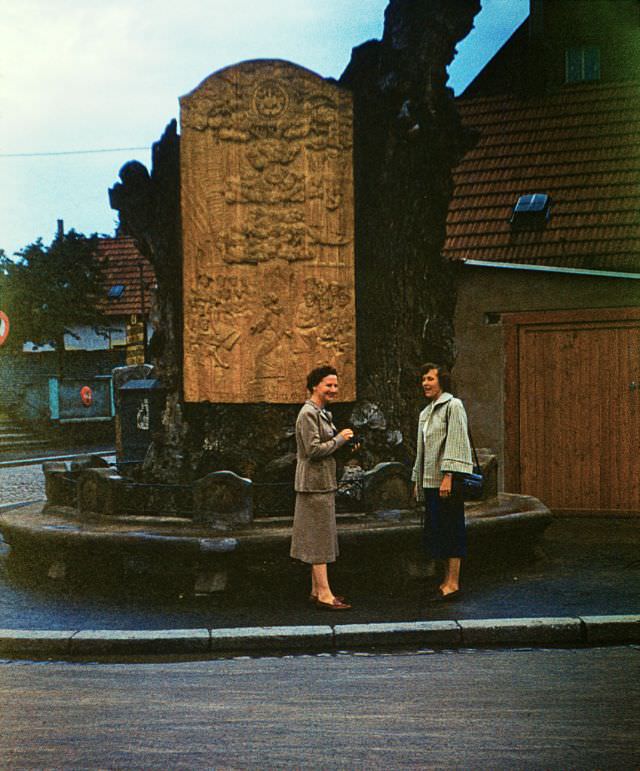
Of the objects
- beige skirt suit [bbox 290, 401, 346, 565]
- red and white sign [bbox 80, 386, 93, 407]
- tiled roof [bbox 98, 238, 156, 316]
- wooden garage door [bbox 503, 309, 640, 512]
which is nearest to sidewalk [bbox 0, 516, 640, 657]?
beige skirt suit [bbox 290, 401, 346, 565]

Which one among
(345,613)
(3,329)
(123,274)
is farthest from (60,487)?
(123,274)

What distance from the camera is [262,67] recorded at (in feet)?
28.8

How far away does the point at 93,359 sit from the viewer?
38375mm

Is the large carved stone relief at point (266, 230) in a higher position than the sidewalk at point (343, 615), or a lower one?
higher

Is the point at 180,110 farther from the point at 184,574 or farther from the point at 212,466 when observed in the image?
the point at 184,574

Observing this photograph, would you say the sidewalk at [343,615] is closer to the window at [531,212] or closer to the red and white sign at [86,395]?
the window at [531,212]

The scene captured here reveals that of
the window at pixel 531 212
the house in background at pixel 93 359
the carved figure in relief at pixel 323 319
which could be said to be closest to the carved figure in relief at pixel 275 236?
the carved figure in relief at pixel 323 319

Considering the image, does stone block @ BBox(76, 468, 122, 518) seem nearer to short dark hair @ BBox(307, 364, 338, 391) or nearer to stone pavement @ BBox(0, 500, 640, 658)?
stone pavement @ BBox(0, 500, 640, 658)

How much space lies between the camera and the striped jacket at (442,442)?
7.13 meters

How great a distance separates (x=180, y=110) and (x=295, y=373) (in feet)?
8.20

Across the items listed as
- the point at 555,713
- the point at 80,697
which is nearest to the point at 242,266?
the point at 80,697

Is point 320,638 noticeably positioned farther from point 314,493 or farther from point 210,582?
point 210,582

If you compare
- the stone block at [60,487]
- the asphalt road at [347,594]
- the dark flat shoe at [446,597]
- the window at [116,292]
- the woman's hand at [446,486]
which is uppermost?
the window at [116,292]

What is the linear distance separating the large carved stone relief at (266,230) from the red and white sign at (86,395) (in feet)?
75.5
